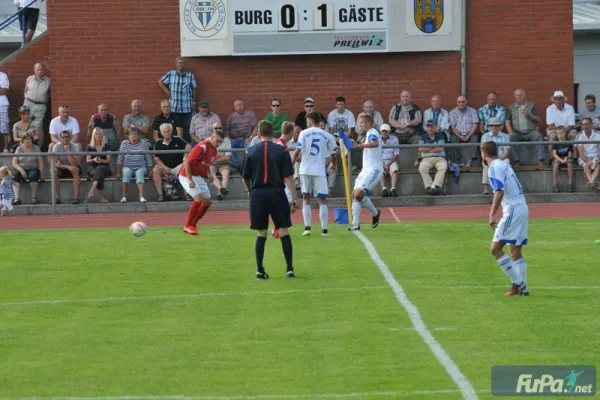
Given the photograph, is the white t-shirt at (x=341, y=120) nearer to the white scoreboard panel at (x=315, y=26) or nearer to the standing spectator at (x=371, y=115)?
the standing spectator at (x=371, y=115)

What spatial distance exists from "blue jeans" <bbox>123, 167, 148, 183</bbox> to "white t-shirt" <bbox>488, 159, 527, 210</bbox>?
46.0ft

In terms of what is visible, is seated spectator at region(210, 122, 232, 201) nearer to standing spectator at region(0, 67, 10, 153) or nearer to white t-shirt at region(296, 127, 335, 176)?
standing spectator at region(0, 67, 10, 153)

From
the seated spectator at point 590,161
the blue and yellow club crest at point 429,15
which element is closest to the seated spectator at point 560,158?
the seated spectator at point 590,161

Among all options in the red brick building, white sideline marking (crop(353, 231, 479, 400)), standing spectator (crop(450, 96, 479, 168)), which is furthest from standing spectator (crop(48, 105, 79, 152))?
white sideline marking (crop(353, 231, 479, 400))

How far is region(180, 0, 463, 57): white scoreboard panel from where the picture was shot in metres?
29.2

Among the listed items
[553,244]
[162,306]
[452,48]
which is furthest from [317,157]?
[452,48]

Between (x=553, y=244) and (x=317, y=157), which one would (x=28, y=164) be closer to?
(x=317, y=157)

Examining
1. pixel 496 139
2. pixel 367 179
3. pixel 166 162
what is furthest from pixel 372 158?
pixel 166 162

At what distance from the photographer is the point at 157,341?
11.1 m

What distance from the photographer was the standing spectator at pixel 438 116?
27.9 metres

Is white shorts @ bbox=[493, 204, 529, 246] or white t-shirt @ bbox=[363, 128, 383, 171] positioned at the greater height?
white t-shirt @ bbox=[363, 128, 383, 171]

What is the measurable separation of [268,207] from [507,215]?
3.09 metres

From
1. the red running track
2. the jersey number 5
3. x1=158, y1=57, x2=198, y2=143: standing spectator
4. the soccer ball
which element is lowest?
the red running track

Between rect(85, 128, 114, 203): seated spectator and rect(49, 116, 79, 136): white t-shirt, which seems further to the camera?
rect(49, 116, 79, 136): white t-shirt
